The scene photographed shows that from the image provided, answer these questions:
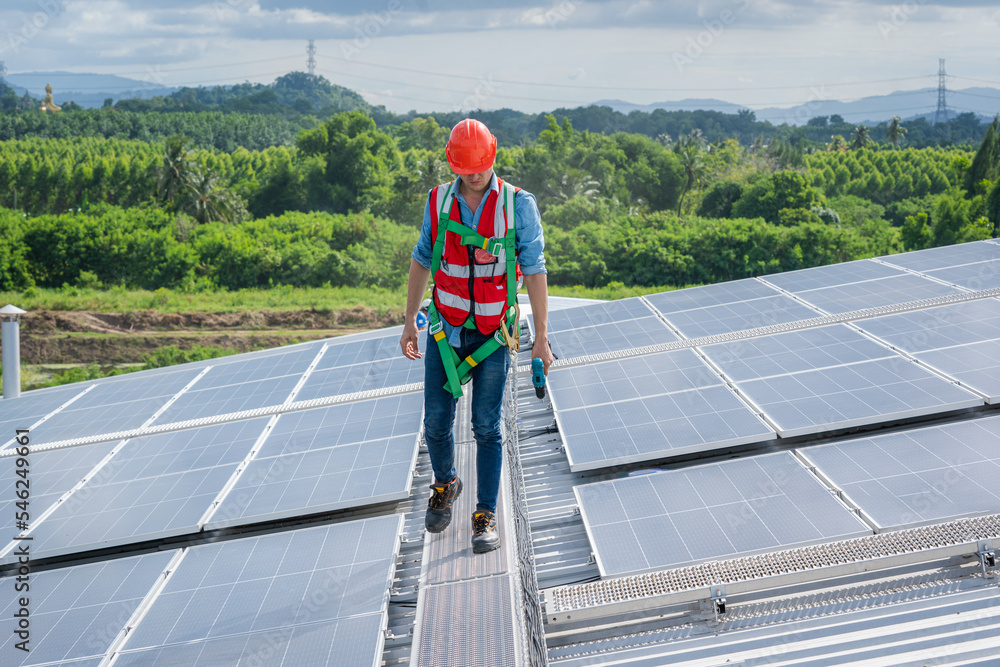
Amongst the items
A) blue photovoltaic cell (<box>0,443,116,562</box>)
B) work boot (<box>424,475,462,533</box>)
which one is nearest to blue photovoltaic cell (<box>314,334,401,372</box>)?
blue photovoltaic cell (<box>0,443,116,562</box>)

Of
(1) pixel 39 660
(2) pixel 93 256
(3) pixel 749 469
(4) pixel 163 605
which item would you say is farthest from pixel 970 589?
(2) pixel 93 256

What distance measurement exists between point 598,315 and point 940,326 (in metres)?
4.09

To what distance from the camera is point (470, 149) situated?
4.14 m

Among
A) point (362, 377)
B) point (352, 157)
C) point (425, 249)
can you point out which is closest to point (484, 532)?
point (425, 249)

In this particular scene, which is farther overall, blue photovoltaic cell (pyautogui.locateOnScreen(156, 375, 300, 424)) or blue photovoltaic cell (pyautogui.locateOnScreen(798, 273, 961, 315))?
blue photovoltaic cell (pyautogui.locateOnScreen(798, 273, 961, 315))

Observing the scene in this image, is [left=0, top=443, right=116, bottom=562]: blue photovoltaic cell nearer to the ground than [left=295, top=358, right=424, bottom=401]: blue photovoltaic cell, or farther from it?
nearer to the ground

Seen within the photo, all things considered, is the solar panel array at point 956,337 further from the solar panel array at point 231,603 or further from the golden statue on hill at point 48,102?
the golden statue on hill at point 48,102

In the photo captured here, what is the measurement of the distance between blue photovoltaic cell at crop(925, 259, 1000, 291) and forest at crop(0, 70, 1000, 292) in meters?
40.8

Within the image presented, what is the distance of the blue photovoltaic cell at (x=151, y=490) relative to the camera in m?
5.38

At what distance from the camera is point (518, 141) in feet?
365

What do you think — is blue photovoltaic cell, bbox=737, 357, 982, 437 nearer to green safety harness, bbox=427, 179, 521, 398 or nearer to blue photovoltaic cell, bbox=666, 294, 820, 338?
blue photovoltaic cell, bbox=666, 294, 820, 338

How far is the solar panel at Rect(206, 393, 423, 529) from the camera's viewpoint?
5.36m

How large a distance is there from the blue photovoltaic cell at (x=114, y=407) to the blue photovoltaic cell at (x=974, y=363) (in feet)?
26.0

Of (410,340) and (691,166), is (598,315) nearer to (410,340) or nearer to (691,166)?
(410,340)
